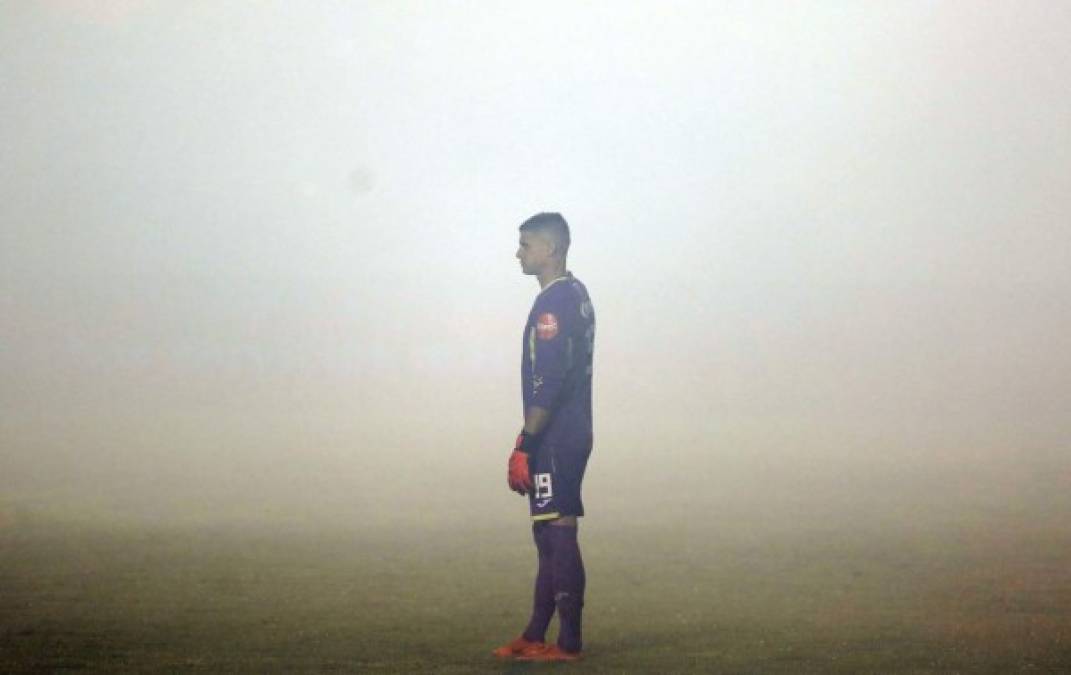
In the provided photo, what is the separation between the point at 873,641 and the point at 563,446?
6.10 feet

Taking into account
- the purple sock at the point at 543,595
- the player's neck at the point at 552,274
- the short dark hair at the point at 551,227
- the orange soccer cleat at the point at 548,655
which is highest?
the short dark hair at the point at 551,227

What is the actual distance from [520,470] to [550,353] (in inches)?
22.4

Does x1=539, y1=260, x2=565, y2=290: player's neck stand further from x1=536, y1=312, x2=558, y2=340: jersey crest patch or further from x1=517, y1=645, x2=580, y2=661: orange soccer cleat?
x1=517, y1=645, x2=580, y2=661: orange soccer cleat

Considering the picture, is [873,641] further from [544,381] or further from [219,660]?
[219,660]

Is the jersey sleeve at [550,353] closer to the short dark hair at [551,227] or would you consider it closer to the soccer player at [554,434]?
the soccer player at [554,434]

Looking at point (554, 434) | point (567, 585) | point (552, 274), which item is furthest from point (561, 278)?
point (567, 585)

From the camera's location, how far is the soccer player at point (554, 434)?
661 cm

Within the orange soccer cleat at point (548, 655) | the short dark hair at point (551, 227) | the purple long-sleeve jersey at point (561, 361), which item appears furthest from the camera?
the short dark hair at point (551, 227)

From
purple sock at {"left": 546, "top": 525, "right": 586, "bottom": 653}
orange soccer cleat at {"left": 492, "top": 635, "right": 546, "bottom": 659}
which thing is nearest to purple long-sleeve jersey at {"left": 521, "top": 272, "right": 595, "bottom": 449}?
purple sock at {"left": 546, "top": 525, "right": 586, "bottom": 653}

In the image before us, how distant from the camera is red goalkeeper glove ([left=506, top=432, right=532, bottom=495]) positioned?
6.55 meters

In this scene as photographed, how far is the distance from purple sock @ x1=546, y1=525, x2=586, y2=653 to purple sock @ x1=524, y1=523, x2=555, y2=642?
0.19 ft

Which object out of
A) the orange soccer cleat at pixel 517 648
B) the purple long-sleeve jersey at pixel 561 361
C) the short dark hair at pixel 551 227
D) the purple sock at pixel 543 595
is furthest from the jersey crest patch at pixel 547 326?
the orange soccer cleat at pixel 517 648

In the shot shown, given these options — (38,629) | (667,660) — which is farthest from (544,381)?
(38,629)

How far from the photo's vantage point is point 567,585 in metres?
6.62
